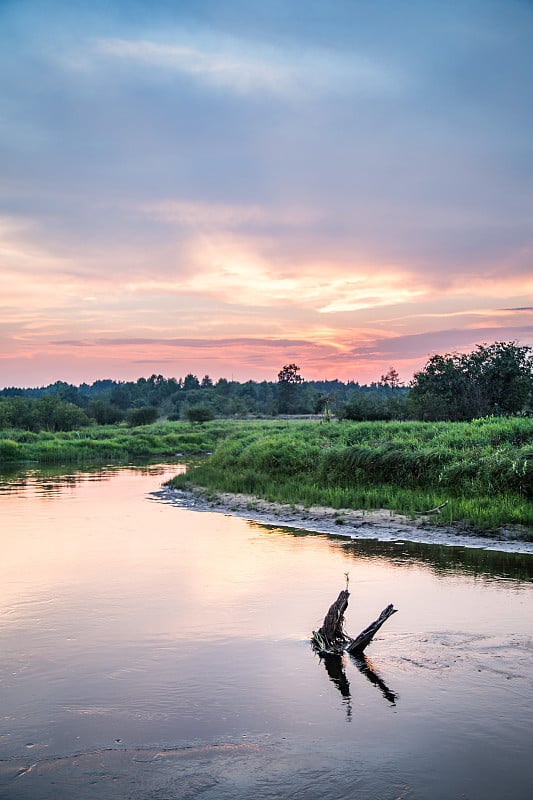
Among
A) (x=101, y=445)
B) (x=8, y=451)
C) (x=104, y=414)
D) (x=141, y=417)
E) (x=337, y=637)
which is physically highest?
(x=104, y=414)

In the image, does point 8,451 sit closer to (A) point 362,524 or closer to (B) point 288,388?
(A) point 362,524

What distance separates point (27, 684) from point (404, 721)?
4.73m

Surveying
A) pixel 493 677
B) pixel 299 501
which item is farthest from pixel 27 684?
pixel 299 501

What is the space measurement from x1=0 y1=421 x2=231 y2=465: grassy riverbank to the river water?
38362 mm

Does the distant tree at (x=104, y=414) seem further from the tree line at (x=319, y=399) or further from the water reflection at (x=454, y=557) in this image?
the water reflection at (x=454, y=557)

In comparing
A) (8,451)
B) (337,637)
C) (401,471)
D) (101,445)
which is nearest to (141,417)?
(101,445)

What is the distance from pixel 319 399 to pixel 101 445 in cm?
1841

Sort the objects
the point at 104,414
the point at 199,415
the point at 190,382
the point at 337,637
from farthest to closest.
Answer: the point at 190,382, the point at 104,414, the point at 199,415, the point at 337,637

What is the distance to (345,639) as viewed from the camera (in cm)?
1050

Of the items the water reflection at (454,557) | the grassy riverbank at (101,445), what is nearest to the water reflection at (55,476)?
the grassy riverbank at (101,445)

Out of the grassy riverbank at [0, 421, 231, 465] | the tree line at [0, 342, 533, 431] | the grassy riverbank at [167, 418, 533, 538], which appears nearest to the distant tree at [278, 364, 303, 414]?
the tree line at [0, 342, 533, 431]

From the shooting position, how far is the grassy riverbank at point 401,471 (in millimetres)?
20484

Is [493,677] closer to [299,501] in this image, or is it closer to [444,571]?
[444,571]

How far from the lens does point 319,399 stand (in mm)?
54469
